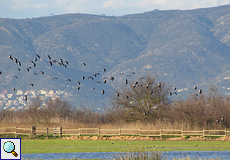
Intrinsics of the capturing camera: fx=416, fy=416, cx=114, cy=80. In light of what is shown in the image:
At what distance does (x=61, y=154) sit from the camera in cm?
3416

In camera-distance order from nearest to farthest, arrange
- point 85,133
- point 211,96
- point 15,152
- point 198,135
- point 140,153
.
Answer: point 15,152 < point 140,153 < point 198,135 < point 85,133 < point 211,96

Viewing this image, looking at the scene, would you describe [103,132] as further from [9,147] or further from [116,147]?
[9,147]

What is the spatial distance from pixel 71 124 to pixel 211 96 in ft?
71.9

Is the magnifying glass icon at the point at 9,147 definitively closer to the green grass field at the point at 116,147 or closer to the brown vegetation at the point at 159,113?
the green grass field at the point at 116,147

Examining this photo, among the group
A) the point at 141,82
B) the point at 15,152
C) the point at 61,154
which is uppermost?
the point at 141,82

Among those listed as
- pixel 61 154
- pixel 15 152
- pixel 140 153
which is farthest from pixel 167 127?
pixel 15 152

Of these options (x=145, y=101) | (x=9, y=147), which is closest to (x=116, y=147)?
(x=145, y=101)

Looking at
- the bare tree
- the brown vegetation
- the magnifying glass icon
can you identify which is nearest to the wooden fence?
the brown vegetation

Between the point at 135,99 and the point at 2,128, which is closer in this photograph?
the point at 2,128

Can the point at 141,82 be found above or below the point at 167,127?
above

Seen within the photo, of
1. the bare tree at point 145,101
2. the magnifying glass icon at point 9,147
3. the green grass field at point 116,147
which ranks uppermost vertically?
the bare tree at point 145,101

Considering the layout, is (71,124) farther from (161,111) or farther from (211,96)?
(211,96)

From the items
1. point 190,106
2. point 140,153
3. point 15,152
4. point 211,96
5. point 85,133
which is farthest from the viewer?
point 211,96

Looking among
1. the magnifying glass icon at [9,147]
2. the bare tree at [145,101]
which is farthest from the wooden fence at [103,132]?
the magnifying glass icon at [9,147]
